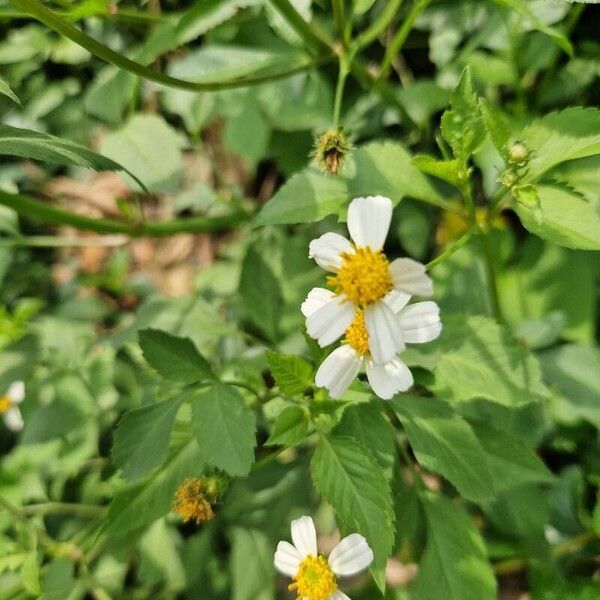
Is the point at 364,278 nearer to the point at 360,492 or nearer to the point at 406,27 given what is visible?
the point at 360,492

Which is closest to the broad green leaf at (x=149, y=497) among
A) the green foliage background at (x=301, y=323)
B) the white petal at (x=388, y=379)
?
the green foliage background at (x=301, y=323)

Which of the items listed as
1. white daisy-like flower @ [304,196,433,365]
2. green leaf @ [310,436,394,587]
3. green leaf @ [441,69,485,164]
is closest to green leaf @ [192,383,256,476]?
green leaf @ [310,436,394,587]

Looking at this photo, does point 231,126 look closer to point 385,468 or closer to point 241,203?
point 241,203

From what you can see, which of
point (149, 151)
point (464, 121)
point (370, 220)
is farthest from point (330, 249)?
point (149, 151)

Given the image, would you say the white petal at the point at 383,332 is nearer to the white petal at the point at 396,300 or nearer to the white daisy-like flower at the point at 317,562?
the white petal at the point at 396,300

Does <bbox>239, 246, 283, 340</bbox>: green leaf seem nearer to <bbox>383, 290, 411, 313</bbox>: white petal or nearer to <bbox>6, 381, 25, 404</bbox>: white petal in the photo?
<bbox>383, 290, 411, 313</bbox>: white petal

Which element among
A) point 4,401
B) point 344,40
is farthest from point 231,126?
point 4,401

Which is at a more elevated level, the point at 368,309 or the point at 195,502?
the point at 368,309

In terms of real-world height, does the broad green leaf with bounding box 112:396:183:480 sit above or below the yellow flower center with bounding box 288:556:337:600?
above
